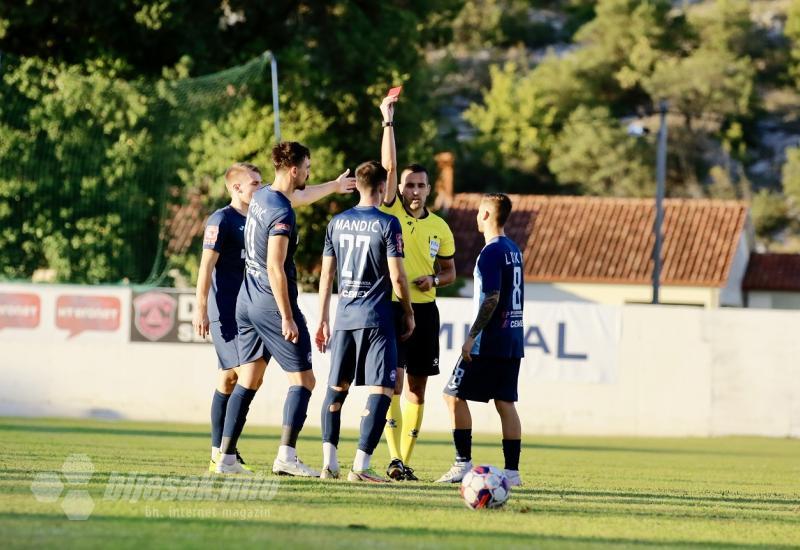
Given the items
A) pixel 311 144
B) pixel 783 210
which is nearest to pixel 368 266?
pixel 311 144

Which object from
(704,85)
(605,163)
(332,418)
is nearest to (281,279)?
(332,418)

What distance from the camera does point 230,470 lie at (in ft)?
30.8

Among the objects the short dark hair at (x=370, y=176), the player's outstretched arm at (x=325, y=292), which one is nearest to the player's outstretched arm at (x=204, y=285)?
the player's outstretched arm at (x=325, y=292)

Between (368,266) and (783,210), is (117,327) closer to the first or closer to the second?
(368,266)

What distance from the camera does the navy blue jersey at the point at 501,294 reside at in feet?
31.6

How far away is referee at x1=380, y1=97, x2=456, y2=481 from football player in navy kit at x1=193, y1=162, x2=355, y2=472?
0.46 metres

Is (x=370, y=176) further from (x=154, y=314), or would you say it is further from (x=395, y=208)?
(x=154, y=314)

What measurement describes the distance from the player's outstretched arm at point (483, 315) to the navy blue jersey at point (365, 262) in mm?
602

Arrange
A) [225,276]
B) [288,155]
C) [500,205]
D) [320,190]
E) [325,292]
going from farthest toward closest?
[225,276]
[320,190]
[500,205]
[325,292]
[288,155]

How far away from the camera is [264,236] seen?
9219 millimetres

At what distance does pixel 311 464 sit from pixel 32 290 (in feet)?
33.0

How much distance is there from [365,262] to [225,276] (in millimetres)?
1377

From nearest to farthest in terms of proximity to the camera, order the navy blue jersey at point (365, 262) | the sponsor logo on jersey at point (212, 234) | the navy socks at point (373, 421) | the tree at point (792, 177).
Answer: the navy blue jersey at point (365, 262), the navy socks at point (373, 421), the sponsor logo on jersey at point (212, 234), the tree at point (792, 177)

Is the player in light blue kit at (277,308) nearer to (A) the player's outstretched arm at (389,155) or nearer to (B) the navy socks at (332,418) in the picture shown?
(B) the navy socks at (332,418)
